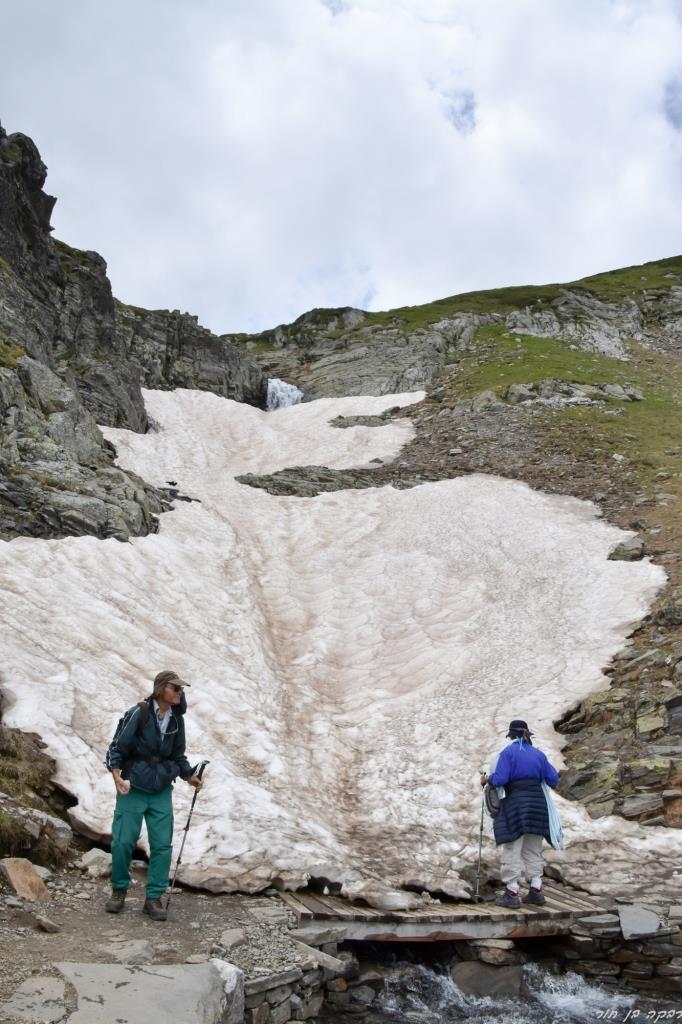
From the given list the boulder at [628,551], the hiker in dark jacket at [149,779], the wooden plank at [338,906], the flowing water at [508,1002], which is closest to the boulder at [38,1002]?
the hiker in dark jacket at [149,779]

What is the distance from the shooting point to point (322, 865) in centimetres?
1081

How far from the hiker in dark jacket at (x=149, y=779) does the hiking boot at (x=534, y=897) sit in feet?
18.2

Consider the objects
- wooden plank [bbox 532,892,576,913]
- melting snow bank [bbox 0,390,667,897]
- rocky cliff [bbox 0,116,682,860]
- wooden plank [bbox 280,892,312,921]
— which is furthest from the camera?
rocky cliff [bbox 0,116,682,860]

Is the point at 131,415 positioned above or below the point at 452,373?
below

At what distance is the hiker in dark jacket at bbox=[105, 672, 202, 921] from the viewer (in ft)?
28.9

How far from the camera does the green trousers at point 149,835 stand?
8.81m

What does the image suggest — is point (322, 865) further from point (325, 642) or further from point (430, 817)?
point (325, 642)

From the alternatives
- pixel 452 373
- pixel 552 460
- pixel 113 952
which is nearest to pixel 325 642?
pixel 113 952

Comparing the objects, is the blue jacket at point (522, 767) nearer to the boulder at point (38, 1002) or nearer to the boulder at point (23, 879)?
the boulder at point (23, 879)

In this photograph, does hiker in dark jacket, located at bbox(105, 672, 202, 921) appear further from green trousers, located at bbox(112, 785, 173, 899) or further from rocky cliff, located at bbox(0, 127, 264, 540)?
rocky cliff, located at bbox(0, 127, 264, 540)

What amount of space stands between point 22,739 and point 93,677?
3.24 metres

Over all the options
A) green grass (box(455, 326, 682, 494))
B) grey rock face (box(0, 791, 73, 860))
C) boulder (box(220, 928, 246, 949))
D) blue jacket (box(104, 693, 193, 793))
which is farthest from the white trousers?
green grass (box(455, 326, 682, 494))

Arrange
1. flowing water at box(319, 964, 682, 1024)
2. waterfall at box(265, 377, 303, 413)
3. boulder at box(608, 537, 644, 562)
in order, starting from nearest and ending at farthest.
A: flowing water at box(319, 964, 682, 1024) < boulder at box(608, 537, 644, 562) < waterfall at box(265, 377, 303, 413)

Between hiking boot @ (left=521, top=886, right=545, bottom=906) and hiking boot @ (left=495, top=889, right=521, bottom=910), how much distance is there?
0.88ft
